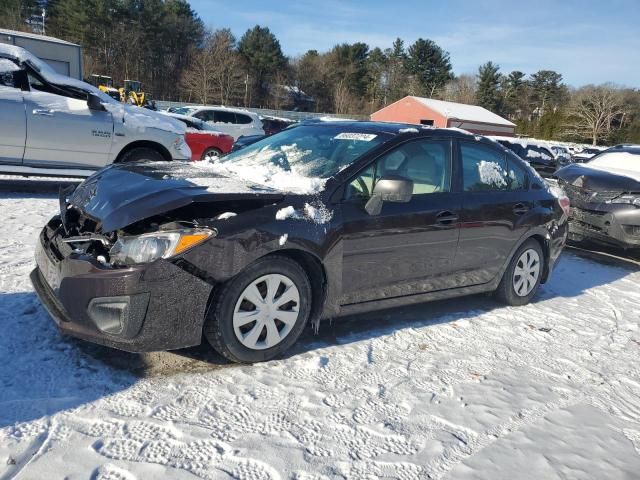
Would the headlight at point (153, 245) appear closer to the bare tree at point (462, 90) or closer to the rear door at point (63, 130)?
the rear door at point (63, 130)

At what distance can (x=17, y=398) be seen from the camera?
2730mm

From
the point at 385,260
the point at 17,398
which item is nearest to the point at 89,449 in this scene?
the point at 17,398

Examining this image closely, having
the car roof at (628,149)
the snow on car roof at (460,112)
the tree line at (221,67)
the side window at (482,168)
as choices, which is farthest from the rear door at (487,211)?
the tree line at (221,67)

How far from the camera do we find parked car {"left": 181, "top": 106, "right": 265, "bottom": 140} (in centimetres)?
1762

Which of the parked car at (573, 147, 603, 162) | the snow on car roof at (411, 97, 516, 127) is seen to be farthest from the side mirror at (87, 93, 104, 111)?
the snow on car roof at (411, 97, 516, 127)

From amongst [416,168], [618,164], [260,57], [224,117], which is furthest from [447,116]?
[416,168]

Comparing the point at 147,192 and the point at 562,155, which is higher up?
the point at 562,155

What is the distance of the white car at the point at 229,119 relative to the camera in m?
17.6

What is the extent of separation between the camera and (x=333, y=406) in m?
3.03

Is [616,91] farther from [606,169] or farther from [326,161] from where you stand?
[326,161]

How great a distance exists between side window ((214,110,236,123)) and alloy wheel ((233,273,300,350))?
15.3 meters

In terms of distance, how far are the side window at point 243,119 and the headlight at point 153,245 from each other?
Answer: 15755 millimetres

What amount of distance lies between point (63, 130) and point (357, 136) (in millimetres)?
5009

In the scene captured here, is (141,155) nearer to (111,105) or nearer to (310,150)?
(111,105)
